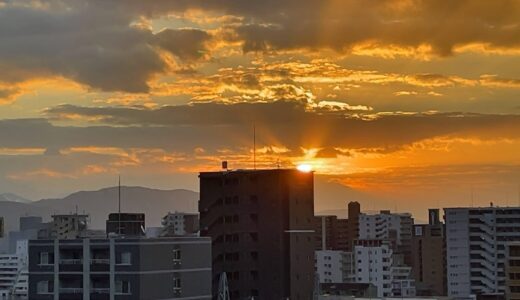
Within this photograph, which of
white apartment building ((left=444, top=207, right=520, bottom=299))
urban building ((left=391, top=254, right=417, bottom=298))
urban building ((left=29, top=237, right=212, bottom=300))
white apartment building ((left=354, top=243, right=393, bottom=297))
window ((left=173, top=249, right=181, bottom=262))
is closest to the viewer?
urban building ((left=29, top=237, right=212, bottom=300))

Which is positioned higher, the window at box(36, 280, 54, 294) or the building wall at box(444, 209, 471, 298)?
the building wall at box(444, 209, 471, 298)

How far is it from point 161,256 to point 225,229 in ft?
92.8

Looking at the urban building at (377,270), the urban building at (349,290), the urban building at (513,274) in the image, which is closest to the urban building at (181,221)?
the urban building at (377,270)

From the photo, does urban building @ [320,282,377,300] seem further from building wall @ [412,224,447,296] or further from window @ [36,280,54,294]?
window @ [36,280,54,294]

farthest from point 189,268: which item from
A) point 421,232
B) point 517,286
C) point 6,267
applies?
point 421,232

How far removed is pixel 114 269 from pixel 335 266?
299 ft

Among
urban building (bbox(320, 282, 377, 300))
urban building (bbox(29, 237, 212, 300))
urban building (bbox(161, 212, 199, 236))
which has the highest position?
urban building (bbox(161, 212, 199, 236))

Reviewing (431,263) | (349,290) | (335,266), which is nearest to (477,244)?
(335,266)

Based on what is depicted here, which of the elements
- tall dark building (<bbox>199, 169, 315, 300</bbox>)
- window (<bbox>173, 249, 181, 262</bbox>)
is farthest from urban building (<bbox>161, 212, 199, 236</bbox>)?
window (<bbox>173, 249, 181, 262</bbox>)

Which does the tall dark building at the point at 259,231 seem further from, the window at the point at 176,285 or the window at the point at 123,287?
the window at the point at 123,287

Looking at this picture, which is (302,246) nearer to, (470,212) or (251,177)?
(251,177)

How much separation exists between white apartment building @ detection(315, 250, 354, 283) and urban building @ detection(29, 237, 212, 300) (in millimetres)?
85897

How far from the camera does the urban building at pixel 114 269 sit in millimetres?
52219

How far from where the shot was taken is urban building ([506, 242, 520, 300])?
265ft
